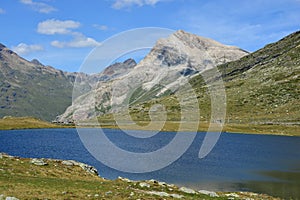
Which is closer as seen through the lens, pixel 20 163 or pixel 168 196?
pixel 168 196

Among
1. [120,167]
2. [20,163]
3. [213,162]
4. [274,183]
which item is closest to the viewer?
[20,163]

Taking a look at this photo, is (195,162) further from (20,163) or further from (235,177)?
(20,163)

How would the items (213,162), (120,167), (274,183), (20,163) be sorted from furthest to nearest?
(213,162), (120,167), (274,183), (20,163)

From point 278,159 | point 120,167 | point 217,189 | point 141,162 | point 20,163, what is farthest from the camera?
point 278,159

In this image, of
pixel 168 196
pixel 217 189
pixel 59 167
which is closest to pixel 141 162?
pixel 217 189

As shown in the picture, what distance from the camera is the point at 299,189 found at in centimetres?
6306

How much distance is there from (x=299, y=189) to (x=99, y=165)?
44.4m

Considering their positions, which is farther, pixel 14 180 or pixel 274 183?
pixel 274 183

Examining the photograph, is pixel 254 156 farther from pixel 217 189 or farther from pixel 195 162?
pixel 217 189

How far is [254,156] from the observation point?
113 meters

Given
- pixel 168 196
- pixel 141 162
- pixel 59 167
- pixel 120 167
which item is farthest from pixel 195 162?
pixel 168 196

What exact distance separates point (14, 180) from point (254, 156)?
9004cm

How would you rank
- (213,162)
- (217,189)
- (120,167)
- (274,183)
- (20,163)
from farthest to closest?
(213,162), (120,167), (274,183), (217,189), (20,163)

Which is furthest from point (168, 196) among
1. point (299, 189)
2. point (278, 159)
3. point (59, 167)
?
point (278, 159)
